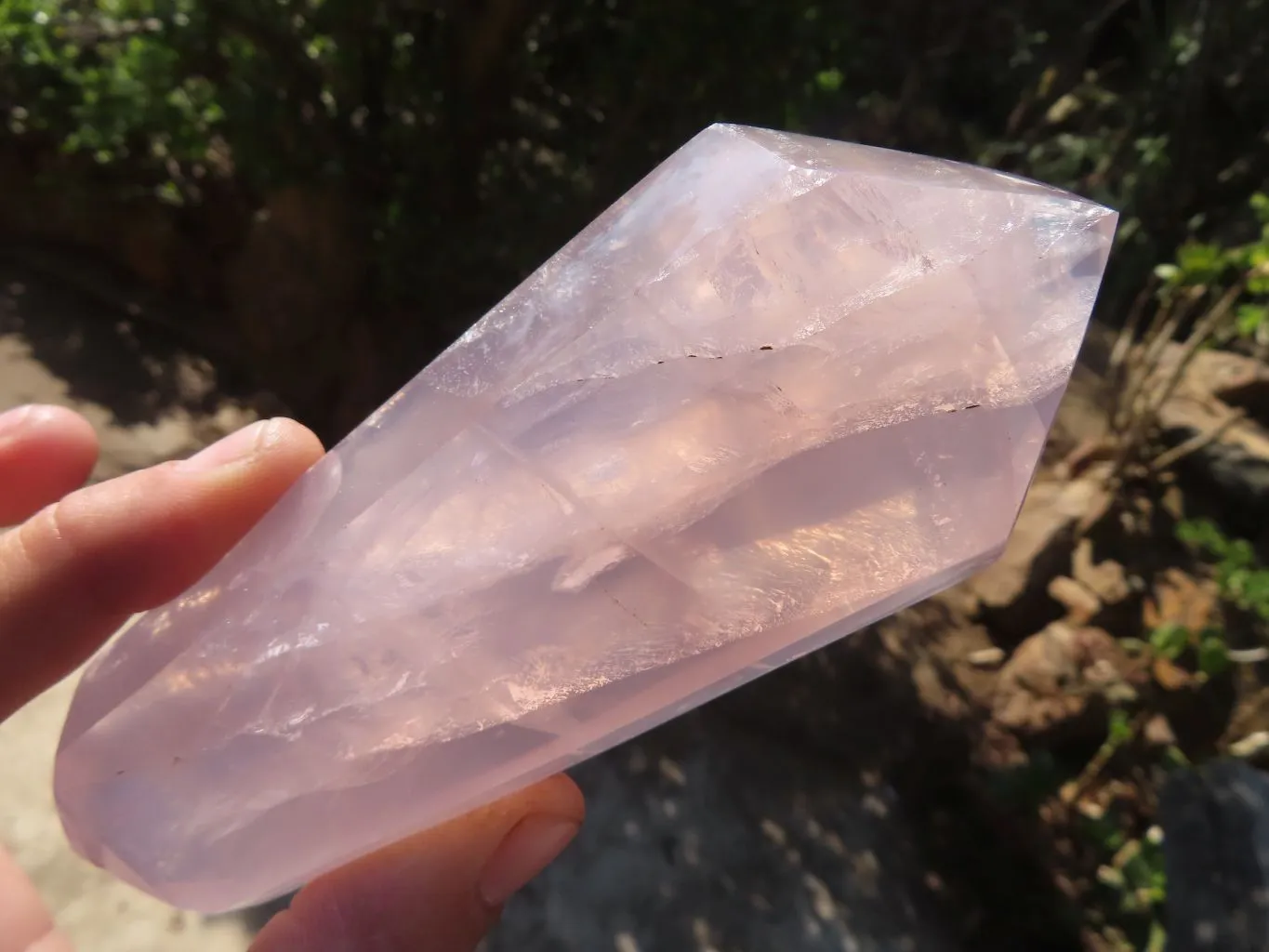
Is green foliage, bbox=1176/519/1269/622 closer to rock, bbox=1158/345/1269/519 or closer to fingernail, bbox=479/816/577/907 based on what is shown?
rock, bbox=1158/345/1269/519

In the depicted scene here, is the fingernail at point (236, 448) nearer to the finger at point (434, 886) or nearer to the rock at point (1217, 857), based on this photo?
the finger at point (434, 886)

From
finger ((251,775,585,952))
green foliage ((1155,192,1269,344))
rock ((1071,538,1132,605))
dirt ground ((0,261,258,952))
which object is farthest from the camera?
rock ((1071,538,1132,605))

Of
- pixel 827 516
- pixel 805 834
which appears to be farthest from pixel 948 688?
pixel 827 516

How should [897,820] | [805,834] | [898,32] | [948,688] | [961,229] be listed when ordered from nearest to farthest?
[961,229] < [805,834] < [897,820] < [948,688] < [898,32]

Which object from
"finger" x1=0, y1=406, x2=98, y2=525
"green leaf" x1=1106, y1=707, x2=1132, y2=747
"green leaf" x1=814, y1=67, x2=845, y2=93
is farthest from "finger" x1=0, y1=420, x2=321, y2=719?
"green leaf" x1=1106, y1=707, x2=1132, y2=747

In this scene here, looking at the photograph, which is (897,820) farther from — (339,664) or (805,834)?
(339,664)

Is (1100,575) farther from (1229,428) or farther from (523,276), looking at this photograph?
(523,276)
